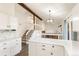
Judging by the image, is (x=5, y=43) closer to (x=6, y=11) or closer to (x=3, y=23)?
(x=3, y=23)

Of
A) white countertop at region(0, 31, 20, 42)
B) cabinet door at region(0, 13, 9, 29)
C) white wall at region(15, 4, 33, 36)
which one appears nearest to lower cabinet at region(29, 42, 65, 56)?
white countertop at region(0, 31, 20, 42)

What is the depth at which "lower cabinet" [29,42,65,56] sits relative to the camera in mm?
3489

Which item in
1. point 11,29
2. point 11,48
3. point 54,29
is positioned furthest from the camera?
point 54,29

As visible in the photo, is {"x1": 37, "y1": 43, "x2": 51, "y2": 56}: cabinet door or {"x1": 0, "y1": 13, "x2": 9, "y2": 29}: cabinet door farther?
{"x1": 0, "y1": 13, "x2": 9, "y2": 29}: cabinet door

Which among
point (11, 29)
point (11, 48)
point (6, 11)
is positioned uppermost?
point (6, 11)

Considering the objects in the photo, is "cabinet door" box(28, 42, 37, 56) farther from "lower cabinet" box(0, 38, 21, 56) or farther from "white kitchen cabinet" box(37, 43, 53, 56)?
"lower cabinet" box(0, 38, 21, 56)

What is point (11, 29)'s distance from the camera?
4676 millimetres

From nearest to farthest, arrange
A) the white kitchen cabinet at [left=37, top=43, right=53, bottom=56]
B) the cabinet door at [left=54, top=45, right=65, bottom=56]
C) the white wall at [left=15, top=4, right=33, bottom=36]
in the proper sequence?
1. the cabinet door at [left=54, top=45, right=65, bottom=56]
2. the white kitchen cabinet at [left=37, top=43, right=53, bottom=56]
3. the white wall at [left=15, top=4, right=33, bottom=36]

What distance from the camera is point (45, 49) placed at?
12.5ft

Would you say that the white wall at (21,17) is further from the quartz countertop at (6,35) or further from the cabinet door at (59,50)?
the cabinet door at (59,50)

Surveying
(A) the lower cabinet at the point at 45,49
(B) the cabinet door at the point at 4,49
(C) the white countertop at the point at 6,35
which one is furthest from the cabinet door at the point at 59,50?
(C) the white countertop at the point at 6,35

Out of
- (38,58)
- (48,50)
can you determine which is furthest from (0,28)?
(38,58)

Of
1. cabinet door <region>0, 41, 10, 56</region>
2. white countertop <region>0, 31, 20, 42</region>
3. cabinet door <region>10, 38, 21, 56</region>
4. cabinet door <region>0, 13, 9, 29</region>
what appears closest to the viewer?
cabinet door <region>0, 41, 10, 56</region>

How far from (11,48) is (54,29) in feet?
44.1
